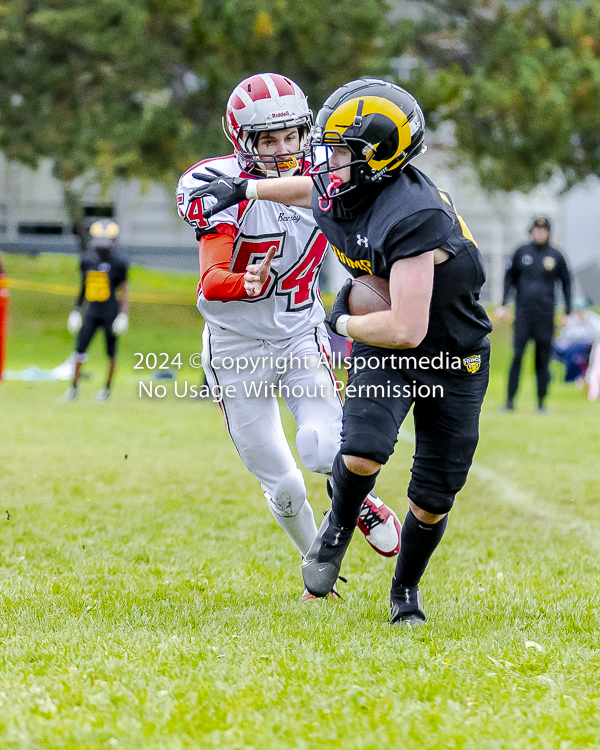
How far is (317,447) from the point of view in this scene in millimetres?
4312

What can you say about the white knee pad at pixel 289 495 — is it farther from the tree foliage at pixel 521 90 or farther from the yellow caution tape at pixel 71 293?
the yellow caution tape at pixel 71 293

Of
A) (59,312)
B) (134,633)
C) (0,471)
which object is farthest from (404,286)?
(59,312)

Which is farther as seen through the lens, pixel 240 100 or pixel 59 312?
pixel 59 312

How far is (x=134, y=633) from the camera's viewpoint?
12.0 feet

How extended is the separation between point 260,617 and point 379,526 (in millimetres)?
929

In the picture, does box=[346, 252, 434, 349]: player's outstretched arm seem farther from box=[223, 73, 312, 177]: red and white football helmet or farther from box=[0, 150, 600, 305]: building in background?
box=[0, 150, 600, 305]: building in background

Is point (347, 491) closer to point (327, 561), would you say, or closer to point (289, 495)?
point (327, 561)

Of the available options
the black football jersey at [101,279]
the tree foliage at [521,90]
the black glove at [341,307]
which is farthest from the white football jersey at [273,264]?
the tree foliage at [521,90]

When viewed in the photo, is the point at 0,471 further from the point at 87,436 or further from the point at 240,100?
the point at 240,100

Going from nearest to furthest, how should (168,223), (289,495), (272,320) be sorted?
(289,495)
(272,320)
(168,223)

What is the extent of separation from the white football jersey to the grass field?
118 cm

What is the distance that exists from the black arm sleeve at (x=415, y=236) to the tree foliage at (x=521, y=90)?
1878cm

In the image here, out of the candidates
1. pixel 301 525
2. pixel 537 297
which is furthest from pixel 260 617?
pixel 537 297

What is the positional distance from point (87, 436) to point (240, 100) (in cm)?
617
